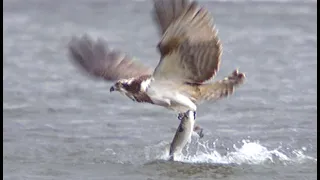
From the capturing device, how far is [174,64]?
8.03 metres

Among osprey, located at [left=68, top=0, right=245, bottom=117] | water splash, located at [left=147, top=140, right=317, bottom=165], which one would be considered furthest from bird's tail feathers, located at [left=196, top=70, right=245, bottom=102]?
water splash, located at [left=147, top=140, right=317, bottom=165]

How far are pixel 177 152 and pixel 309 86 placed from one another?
8.76 feet

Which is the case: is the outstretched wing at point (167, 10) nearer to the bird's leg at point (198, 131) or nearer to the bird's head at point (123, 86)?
the bird's head at point (123, 86)

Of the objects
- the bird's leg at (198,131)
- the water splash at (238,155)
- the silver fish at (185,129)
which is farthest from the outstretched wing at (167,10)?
the water splash at (238,155)

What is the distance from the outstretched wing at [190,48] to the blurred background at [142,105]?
598 millimetres

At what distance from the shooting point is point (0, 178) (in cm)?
795

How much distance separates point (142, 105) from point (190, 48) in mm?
2406

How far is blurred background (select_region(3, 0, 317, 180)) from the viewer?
837 centimetres

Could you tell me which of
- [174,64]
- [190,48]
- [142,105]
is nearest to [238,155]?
[174,64]

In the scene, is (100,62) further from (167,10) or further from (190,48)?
(167,10)

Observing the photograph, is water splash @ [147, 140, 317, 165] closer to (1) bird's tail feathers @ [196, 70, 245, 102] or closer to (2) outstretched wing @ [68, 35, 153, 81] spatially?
(1) bird's tail feathers @ [196, 70, 245, 102]

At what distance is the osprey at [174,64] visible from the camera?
7613mm

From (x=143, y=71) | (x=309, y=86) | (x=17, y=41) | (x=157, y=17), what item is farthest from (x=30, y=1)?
(x=157, y=17)

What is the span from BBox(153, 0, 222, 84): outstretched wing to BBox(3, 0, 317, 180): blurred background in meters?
0.60
